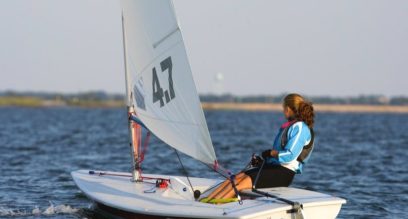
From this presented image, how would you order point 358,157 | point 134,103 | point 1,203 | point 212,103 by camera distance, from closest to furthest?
point 134,103 → point 1,203 → point 358,157 → point 212,103

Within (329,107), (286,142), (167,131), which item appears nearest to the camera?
(286,142)

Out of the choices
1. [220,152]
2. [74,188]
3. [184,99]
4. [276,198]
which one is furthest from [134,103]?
[220,152]

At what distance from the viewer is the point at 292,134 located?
32.0 ft

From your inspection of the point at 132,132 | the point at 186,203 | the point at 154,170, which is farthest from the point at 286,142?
the point at 154,170

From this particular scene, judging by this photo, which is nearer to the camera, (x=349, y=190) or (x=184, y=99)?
(x=184, y=99)

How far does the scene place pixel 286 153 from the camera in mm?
9742

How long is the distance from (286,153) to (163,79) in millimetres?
1873

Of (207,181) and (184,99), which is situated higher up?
(184,99)

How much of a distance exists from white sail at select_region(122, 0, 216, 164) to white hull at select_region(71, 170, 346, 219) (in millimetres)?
696

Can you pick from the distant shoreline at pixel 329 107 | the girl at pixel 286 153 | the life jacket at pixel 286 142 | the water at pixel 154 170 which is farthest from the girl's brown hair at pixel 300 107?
the distant shoreline at pixel 329 107

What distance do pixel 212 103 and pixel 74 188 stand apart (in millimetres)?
162526

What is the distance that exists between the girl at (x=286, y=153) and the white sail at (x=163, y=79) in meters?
0.45

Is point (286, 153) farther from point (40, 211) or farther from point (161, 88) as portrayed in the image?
point (40, 211)

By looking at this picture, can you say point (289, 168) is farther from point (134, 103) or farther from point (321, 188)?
point (321, 188)
